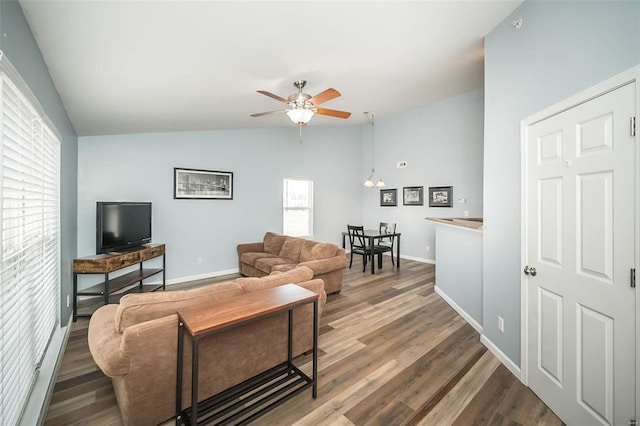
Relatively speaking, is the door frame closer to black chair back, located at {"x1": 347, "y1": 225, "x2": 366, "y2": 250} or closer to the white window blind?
the white window blind

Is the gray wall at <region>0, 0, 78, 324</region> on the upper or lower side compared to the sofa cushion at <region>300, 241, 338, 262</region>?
upper

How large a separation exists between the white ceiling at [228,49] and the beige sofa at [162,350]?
1.75 m

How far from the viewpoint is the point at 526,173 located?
2.11 m

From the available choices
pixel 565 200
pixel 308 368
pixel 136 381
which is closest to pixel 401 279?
pixel 308 368

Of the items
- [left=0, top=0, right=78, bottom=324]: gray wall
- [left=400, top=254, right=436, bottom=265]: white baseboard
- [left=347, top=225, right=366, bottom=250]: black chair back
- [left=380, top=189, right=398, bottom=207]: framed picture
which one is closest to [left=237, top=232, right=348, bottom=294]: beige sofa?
[left=347, top=225, right=366, bottom=250]: black chair back

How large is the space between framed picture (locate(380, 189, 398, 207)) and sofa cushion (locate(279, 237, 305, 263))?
334 cm

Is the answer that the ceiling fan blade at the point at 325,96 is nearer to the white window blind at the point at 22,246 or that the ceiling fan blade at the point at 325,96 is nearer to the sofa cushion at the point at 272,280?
the sofa cushion at the point at 272,280

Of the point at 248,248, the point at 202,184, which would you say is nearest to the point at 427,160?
the point at 248,248

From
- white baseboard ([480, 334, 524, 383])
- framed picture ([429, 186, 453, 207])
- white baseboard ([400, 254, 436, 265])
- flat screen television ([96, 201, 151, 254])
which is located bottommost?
white baseboard ([480, 334, 524, 383])

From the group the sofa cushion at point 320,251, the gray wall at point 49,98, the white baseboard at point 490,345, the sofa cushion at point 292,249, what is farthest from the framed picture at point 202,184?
the white baseboard at point 490,345

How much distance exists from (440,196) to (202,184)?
16.8 feet

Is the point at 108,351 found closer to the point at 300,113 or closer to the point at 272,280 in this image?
the point at 272,280

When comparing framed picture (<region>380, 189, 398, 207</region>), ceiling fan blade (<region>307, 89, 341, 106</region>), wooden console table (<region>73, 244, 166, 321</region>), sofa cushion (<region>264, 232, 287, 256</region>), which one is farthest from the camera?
framed picture (<region>380, 189, 398, 207</region>)

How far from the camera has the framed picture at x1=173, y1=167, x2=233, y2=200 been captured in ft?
15.8
